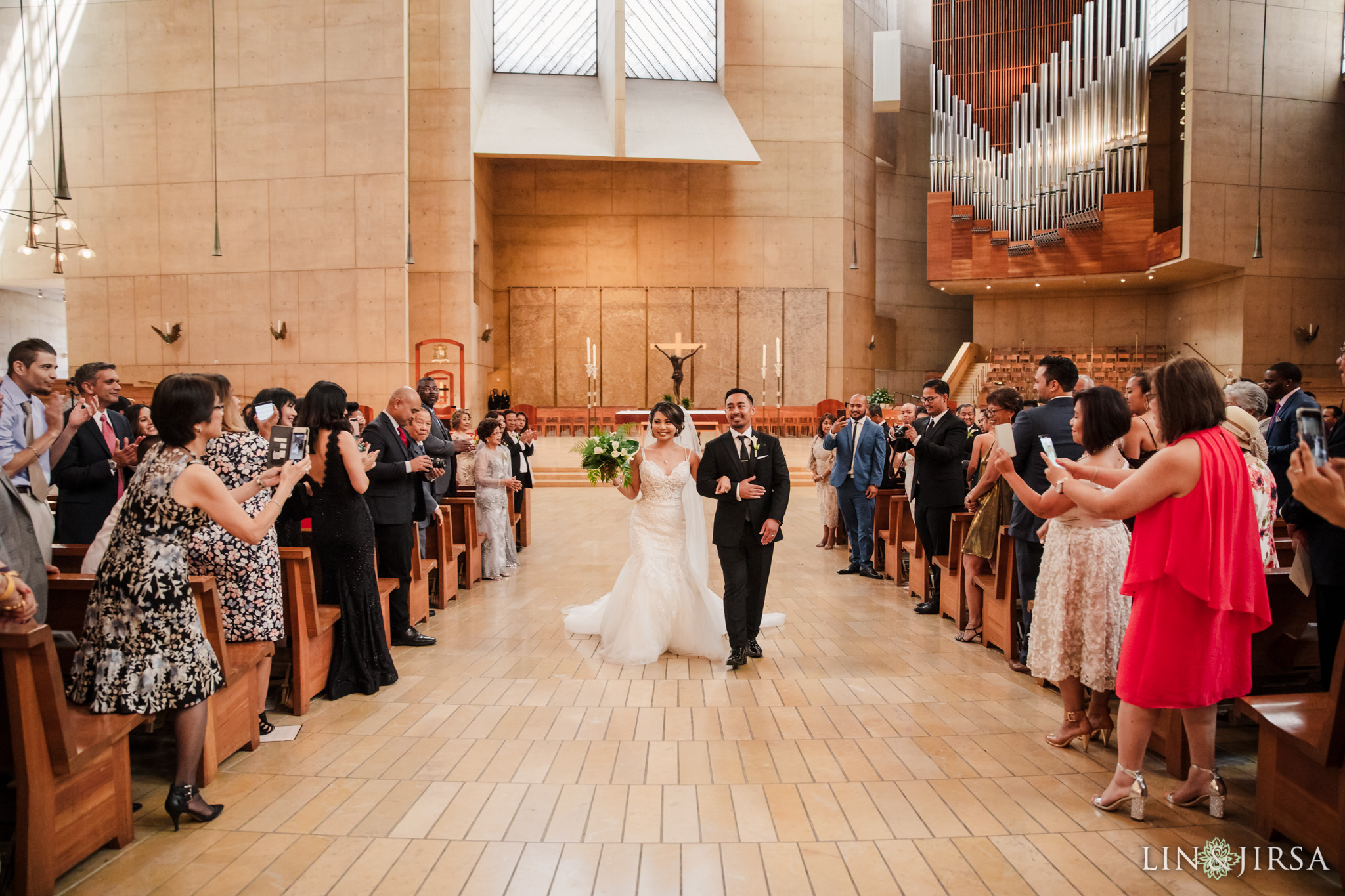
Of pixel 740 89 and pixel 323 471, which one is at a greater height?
pixel 740 89

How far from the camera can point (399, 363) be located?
15133 millimetres

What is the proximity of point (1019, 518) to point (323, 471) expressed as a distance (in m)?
3.57

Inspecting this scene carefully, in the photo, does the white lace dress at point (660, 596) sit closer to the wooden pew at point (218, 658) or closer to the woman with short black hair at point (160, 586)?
the wooden pew at point (218, 658)

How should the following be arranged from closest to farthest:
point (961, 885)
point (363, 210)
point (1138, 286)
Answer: point (961, 885)
point (363, 210)
point (1138, 286)

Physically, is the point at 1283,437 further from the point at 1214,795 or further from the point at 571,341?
the point at 571,341

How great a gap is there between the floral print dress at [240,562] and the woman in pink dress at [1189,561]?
3.17 metres

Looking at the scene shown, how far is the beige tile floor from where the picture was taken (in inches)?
97.1

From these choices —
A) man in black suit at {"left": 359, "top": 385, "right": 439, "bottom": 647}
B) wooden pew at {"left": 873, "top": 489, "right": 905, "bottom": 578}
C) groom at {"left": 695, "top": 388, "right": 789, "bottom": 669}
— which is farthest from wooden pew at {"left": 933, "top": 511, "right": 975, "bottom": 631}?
man in black suit at {"left": 359, "top": 385, "right": 439, "bottom": 647}

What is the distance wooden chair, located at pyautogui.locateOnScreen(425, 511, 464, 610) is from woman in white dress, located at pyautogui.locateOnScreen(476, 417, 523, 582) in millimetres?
608

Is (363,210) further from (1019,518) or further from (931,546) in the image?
(1019,518)

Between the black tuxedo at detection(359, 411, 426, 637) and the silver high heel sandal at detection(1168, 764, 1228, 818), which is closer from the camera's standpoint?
the silver high heel sandal at detection(1168, 764, 1228, 818)

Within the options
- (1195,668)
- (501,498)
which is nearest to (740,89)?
(501,498)

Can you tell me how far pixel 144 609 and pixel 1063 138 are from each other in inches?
791

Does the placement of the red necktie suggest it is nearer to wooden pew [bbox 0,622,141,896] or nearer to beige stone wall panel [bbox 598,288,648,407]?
wooden pew [bbox 0,622,141,896]
